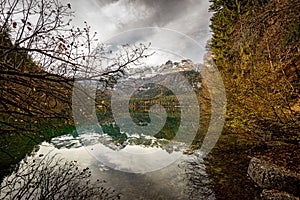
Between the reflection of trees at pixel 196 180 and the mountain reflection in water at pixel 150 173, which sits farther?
the mountain reflection in water at pixel 150 173

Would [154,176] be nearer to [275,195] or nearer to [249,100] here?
[275,195]

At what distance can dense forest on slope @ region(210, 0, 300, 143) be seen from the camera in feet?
10.2

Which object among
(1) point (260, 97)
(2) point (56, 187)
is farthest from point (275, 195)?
(2) point (56, 187)

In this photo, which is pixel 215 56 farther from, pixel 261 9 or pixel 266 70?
pixel 261 9

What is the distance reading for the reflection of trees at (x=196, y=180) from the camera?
4.72m

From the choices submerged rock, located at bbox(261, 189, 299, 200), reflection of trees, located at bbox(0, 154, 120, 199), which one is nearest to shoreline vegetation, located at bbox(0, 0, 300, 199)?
submerged rock, located at bbox(261, 189, 299, 200)

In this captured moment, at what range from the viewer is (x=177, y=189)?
5.02m

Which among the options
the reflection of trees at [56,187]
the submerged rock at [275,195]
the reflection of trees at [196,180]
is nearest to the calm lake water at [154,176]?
the reflection of trees at [196,180]

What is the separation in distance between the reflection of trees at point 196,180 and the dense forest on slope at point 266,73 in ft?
6.89

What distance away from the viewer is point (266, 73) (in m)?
6.25

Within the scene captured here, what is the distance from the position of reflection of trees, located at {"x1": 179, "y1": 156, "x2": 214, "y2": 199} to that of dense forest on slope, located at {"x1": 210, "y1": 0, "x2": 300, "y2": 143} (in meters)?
2.10

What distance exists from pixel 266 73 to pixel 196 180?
379 cm

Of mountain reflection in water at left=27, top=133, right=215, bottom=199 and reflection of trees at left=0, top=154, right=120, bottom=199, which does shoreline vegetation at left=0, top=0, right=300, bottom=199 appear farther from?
reflection of trees at left=0, top=154, right=120, bottom=199

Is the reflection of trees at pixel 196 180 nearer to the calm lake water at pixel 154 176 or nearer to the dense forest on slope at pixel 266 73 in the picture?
the calm lake water at pixel 154 176
